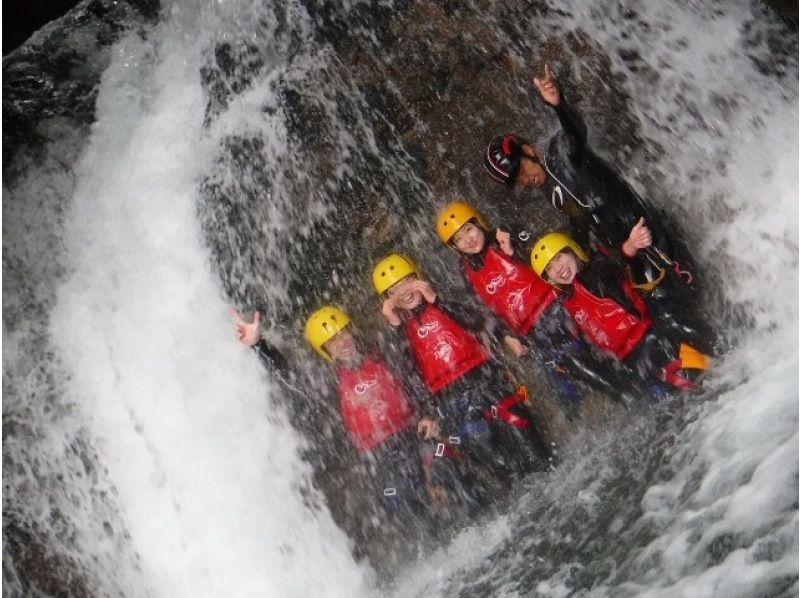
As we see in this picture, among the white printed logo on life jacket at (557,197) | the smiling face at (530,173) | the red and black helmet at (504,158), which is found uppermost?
the red and black helmet at (504,158)

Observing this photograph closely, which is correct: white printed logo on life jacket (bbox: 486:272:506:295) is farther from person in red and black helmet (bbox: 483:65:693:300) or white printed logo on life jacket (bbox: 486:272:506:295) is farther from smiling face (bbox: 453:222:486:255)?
person in red and black helmet (bbox: 483:65:693:300)

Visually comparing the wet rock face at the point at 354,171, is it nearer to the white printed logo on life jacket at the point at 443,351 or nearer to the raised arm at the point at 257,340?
the raised arm at the point at 257,340

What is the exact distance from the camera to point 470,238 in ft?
19.2

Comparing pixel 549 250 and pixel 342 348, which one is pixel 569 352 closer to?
pixel 549 250

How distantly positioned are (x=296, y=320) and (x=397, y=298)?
1.07 m

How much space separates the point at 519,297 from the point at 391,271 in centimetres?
104

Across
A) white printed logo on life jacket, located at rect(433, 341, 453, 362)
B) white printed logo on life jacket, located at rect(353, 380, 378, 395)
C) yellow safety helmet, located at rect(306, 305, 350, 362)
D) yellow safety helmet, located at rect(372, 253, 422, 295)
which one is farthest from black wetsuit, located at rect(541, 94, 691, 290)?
white printed logo on life jacket, located at rect(353, 380, 378, 395)

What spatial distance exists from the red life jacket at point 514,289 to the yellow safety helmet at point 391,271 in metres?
0.59

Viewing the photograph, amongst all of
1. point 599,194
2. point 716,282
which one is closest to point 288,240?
point 599,194

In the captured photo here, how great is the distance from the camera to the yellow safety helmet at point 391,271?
5.88m

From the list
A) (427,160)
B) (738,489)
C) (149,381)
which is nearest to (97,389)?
(149,381)

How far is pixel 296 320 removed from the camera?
6.47 m

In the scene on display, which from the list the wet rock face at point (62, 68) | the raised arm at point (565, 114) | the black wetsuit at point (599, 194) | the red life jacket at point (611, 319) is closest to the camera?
the raised arm at point (565, 114)


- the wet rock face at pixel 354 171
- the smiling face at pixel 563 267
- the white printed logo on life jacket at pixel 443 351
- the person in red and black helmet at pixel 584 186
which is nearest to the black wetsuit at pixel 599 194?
the person in red and black helmet at pixel 584 186
